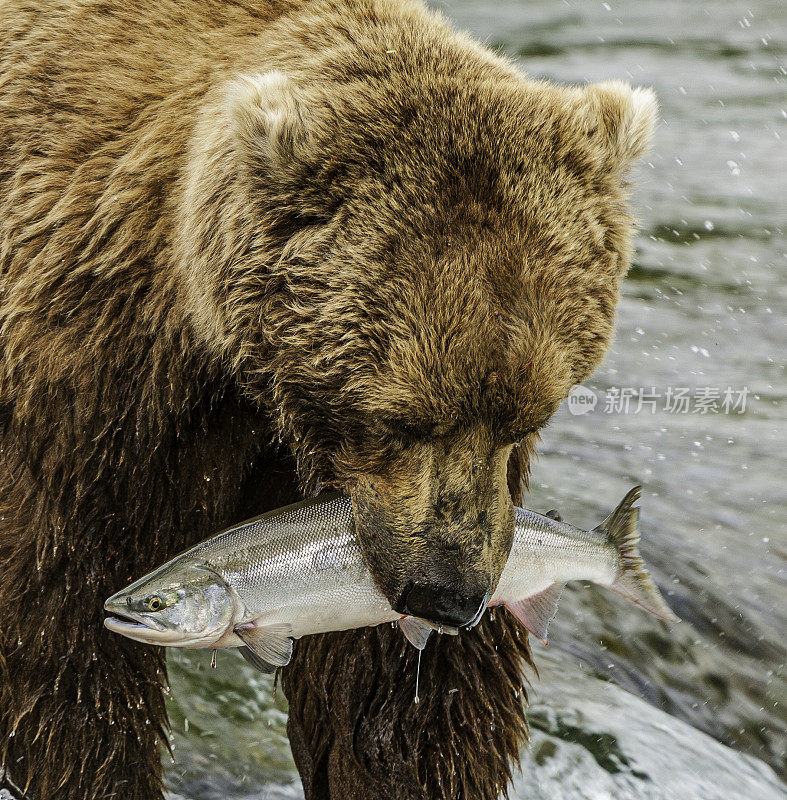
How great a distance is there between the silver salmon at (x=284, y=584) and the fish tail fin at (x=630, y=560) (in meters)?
0.13

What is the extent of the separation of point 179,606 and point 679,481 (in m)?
5.09

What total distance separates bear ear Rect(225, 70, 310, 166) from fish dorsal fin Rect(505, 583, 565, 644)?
1464 mm

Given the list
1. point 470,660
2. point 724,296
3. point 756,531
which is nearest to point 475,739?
point 470,660

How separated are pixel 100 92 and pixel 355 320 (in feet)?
4.28

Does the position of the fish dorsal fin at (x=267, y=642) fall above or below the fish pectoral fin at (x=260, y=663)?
above

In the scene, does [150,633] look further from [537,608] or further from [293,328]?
[537,608]

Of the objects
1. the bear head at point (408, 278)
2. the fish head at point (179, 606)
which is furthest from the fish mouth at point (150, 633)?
the bear head at point (408, 278)

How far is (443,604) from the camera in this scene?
10.00 feet

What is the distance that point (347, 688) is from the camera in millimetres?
4125

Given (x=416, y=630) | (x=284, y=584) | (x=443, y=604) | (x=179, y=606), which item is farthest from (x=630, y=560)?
(x=179, y=606)

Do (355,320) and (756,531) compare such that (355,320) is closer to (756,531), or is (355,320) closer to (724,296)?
(756,531)

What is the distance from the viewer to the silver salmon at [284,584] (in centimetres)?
297

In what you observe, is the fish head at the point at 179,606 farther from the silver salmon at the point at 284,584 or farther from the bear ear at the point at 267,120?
the bear ear at the point at 267,120

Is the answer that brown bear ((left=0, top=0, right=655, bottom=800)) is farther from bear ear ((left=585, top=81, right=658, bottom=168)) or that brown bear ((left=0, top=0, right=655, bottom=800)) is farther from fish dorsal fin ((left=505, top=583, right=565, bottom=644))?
fish dorsal fin ((left=505, top=583, right=565, bottom=644))
